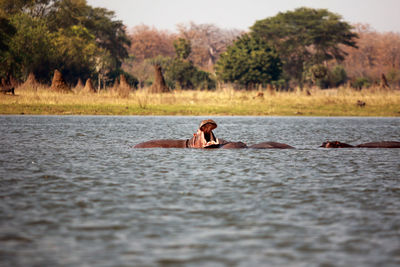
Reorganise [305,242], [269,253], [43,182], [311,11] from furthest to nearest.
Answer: [311,11] → [43,182] → [305,242] → [269,253]

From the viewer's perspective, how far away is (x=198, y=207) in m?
8.46

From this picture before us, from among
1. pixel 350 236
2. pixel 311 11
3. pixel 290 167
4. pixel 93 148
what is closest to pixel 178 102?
pixel 93 148

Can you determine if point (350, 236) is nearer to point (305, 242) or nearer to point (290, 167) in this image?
point (305, 242)

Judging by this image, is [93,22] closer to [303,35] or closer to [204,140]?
[303,35]

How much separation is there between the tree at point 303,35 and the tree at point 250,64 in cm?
1051

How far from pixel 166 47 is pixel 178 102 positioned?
271ft

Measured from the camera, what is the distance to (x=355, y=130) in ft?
85.9

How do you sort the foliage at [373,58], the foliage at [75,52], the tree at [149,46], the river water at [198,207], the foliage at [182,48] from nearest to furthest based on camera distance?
the river water at [198,207] < the foliage at [75,52] < the foliage at [182,48] < the foliage at [373,58] < the tree at [149,46]

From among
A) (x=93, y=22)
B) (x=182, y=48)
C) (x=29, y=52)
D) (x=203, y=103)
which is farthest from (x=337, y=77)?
(x=203, y=103)

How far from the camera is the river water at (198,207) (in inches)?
242

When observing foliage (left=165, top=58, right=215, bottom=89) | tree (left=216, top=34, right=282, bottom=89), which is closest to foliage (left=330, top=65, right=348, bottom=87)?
tree (left=216, top=34, right=282, bottom=89)

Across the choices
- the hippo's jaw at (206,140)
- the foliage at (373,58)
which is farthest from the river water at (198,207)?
the foliage at (373,58)

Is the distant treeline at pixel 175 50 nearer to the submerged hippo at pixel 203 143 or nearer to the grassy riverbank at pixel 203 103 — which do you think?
the grassy riverbank at pixel 203 103

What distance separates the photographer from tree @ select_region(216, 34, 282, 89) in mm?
58525
